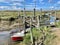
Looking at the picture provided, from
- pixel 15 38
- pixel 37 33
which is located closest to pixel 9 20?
pixel 15 38

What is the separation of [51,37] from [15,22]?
1185 inches

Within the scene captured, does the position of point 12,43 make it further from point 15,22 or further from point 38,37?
point 15,22

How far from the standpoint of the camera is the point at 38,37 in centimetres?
1889

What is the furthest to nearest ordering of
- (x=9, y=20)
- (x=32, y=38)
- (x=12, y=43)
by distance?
1. (x=9, y=20)
2. (x=12, y=43)
3. (x=32, y=38)

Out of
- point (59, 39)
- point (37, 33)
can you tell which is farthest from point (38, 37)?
point (59, 39)

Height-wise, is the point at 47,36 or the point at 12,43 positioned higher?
the point at 47,36

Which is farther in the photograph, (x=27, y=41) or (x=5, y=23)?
(x=5, y=23)

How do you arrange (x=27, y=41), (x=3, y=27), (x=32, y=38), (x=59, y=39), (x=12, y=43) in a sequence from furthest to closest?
(x=3, y=27) < (x=12, y=43) < (x=27, y=41) < (x=32, y=38) < (x=59, y=39)

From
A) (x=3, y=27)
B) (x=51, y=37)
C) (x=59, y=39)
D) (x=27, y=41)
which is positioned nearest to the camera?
(x=59, y=39)

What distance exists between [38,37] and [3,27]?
26.4m

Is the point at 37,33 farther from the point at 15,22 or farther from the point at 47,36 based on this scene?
the point at 15,22

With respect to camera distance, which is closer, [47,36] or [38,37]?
[47,36]

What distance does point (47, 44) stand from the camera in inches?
612

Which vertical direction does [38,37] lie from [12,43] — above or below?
above
